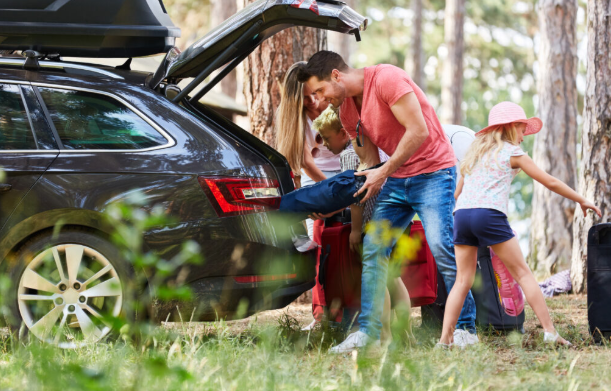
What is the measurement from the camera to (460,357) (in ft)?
12.5

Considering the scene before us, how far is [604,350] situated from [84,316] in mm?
2955

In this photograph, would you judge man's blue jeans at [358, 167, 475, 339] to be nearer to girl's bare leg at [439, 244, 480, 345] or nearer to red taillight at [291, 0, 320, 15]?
girl's bare leg at [439, 244, 480, 345]

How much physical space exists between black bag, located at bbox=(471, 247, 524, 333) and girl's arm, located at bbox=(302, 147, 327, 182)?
127cm

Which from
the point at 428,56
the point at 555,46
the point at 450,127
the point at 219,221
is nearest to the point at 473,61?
the point at 428,56

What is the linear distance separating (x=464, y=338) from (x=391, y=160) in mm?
1185

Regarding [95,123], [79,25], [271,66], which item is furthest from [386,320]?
[271,66]

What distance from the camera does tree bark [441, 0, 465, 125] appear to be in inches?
752

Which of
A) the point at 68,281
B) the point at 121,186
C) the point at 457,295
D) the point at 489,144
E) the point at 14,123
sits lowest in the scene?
the point at 457,295

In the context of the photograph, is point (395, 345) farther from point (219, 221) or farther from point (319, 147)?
point (319, 147)

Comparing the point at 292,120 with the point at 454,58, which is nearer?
the point at 292,120

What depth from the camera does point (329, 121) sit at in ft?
15.7

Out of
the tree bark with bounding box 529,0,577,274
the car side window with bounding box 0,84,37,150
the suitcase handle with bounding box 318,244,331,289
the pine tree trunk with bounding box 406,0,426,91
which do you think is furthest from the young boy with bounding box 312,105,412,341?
the pine tree trunk with bounding box 406,0,426,91

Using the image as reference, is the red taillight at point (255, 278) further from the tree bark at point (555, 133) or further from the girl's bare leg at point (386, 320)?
the tree bark at point (555, 133)

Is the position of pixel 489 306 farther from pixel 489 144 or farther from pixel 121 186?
pixel 121 186
